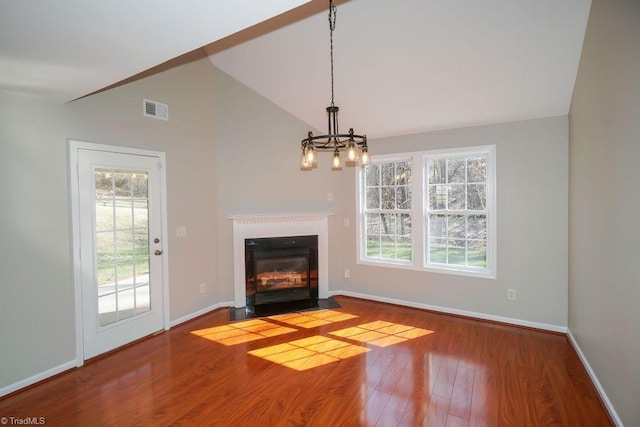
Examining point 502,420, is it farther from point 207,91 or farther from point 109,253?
point 207,91

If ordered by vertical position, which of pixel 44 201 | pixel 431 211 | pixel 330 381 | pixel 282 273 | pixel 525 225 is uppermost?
pixel 44 201

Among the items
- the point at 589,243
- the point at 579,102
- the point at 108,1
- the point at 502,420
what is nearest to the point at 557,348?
the point at 589,243

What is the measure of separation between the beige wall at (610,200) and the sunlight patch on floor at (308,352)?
6.39ft

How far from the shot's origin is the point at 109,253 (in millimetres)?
3191

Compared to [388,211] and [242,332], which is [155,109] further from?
[388,211]

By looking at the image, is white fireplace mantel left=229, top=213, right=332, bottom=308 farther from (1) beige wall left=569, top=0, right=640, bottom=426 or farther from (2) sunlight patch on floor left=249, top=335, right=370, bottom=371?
(1) beige wall left=569, top=0, right=640, bottom=426

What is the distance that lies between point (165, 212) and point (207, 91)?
1752 mm

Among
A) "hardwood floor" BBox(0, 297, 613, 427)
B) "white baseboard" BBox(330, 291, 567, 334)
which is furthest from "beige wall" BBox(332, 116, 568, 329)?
"hardwood floor" BBox(0, 297, 613, 427)

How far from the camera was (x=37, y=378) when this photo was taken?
264cm

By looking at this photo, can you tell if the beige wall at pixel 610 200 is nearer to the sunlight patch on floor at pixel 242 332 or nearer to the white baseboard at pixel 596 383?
the white baseboard at pixel 596 383

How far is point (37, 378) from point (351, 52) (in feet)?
13.7

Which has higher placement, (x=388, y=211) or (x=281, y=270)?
(x=388, y=211)

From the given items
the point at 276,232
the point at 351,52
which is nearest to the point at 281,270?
the point at 276,232

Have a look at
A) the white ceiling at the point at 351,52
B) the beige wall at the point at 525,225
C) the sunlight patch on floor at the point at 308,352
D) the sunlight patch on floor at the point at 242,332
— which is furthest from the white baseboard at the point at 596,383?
the sunlight patch on floor at the point at 242,332
